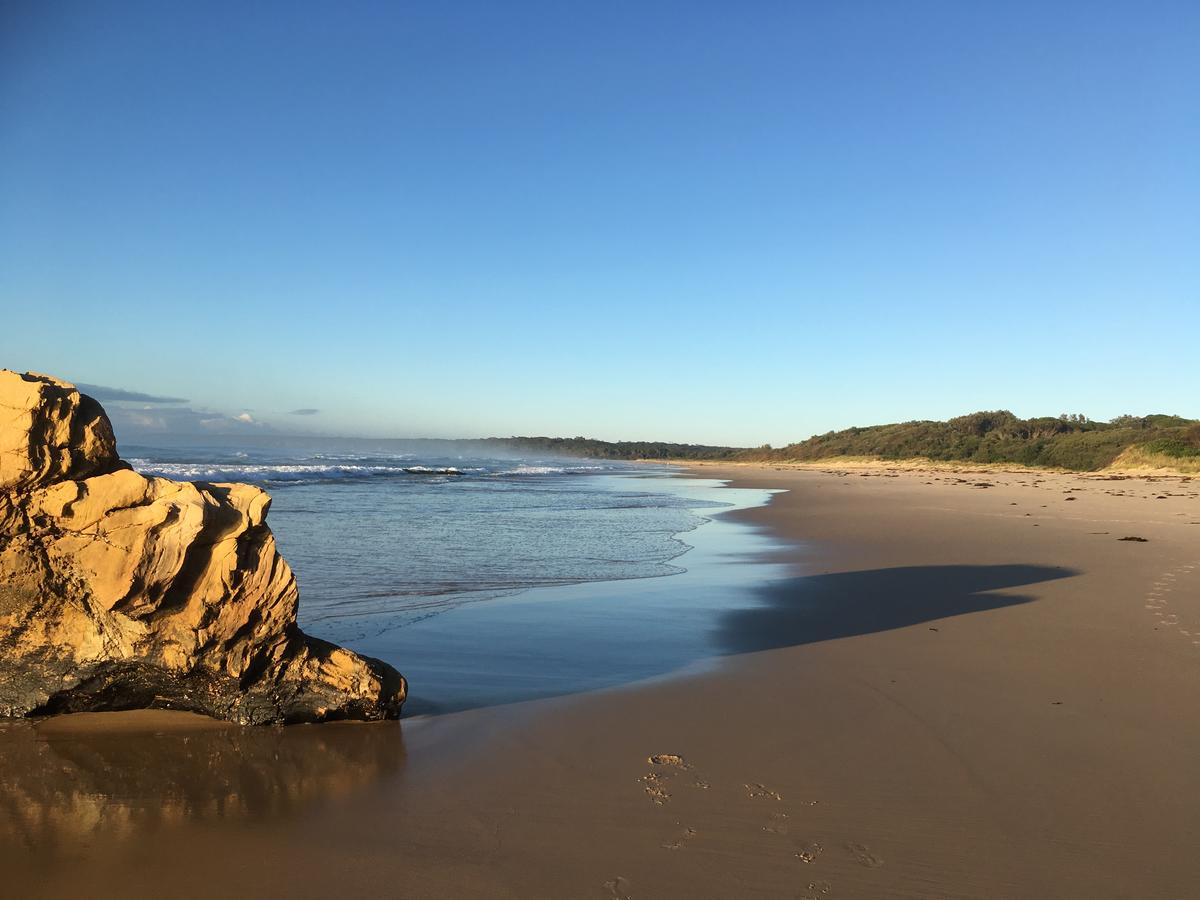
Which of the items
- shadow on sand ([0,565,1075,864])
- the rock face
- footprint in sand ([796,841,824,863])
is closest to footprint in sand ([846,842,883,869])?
footprint in sand ([796,841,824,863])

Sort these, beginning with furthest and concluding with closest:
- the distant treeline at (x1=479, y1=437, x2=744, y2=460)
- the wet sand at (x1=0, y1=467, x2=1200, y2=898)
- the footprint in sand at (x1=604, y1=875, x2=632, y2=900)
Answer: the distant treeline at (x1=479, y1=437, x2=744, y2=460) → the wet sand at (x1=0, y1=467, x2=1200, y2=898) → the footprint in sand at (x1=604, y1=875, x2=632, y2=900)

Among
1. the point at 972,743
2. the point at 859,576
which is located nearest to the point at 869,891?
the point at 972,743

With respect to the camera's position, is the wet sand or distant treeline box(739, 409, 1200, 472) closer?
the wet sand

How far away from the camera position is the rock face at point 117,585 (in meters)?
4.30

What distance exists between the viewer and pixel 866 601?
8.89m

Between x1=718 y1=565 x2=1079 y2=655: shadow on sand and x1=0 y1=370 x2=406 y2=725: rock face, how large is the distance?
3844mm

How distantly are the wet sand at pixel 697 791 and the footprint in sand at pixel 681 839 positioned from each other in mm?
17

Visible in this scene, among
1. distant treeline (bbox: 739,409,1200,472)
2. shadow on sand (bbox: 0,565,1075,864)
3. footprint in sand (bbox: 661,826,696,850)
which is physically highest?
distant treeline (bbox: 739,409,1200,472)

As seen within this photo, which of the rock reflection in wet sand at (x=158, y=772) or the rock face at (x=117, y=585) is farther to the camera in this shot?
the rock face at (x=117, y=585)

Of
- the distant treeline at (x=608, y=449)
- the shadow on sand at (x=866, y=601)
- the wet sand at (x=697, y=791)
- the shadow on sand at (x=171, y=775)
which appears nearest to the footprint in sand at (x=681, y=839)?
the wet sand at (x=697, y=791)

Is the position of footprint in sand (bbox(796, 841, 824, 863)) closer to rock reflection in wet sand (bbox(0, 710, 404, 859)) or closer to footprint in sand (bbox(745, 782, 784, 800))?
footprint in sand (bbox(745, 782, 784, 800))

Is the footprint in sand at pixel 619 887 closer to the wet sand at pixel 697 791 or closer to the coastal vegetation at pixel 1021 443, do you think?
the wet sand at pixel 697 791

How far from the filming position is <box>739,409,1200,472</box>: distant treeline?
152 ft

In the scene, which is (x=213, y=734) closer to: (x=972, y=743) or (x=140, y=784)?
(x=140, y=784)
